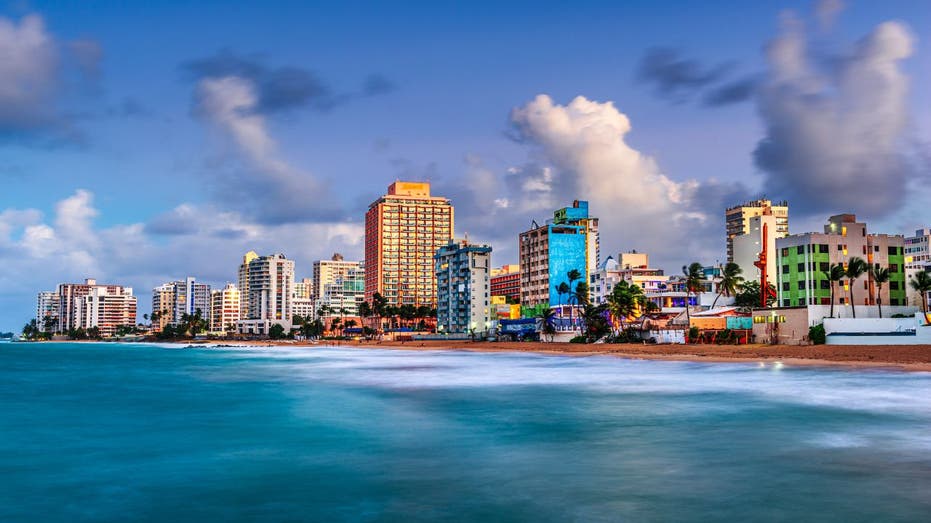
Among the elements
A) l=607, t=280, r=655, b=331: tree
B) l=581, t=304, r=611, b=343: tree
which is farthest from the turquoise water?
l=581, t=304, r=611, b=343: tree

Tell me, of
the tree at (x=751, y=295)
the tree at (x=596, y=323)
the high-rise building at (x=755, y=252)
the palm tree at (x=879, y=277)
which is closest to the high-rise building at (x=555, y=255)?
the tree at (x=596, y=323)

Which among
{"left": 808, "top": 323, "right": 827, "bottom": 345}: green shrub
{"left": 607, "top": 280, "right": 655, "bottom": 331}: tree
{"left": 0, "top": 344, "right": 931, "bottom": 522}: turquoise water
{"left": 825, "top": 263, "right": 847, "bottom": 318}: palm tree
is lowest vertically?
{"left": 0, "top": 344, "right": 931, "bottom": 522}: turquoise water

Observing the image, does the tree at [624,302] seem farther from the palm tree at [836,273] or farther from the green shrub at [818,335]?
the green shrub at [818,335]

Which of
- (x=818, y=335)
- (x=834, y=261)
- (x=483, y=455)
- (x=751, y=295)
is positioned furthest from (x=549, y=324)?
(x=483, y=455)

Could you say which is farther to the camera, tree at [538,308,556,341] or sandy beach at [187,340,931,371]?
tree at [538,308,556,341]

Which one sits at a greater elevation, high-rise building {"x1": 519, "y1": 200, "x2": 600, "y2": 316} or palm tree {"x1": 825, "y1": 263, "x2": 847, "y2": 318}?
high-rise building {"x1": 519, "y1": 200, "x2": 600, "y2": 316}

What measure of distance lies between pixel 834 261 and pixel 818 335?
3208cm

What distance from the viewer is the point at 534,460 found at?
26.2m

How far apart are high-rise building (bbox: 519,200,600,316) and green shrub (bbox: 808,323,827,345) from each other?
86.1m

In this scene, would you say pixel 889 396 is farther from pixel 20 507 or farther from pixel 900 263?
pixel 900 263

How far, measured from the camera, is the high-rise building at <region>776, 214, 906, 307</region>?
4419 inches

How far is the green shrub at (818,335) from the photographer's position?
85.8 meters

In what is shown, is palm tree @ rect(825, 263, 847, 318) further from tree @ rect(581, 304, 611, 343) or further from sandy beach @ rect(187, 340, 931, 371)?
tree @ rect(581, 304, 611, 343)

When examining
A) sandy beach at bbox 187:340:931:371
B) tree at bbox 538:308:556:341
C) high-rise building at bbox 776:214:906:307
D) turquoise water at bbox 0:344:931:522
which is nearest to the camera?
turquoise water at bbox 0:344:931:522
